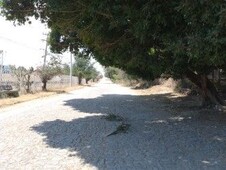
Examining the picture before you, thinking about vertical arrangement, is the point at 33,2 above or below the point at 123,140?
above

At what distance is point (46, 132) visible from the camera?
11555 millimetres

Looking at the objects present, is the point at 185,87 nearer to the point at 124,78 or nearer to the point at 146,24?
the point at 146,24

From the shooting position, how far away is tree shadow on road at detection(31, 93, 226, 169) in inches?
321

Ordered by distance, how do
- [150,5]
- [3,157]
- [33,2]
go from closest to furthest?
1. [150,5]
2. [3,157]
3. [33,2]

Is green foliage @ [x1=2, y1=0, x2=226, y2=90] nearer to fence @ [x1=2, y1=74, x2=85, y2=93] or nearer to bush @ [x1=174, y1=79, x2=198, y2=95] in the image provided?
bush @ [x1=174, y1=79, x2=198, y2=95]

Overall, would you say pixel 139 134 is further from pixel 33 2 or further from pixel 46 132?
pixel 33 2

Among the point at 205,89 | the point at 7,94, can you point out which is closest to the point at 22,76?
the point at 7,94

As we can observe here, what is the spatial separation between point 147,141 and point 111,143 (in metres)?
1.03

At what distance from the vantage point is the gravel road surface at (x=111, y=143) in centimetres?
803

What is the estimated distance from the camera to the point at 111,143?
1000 centimetres

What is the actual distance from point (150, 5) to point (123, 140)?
14.4 ft

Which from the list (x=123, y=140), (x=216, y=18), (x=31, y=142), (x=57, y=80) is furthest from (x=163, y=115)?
(x=57, y=80)

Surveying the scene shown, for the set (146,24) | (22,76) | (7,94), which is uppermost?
(146,24)

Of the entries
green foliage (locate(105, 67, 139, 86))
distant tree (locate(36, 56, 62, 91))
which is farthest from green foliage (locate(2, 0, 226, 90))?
distant tree (locate(36, 56, 62, 91))
